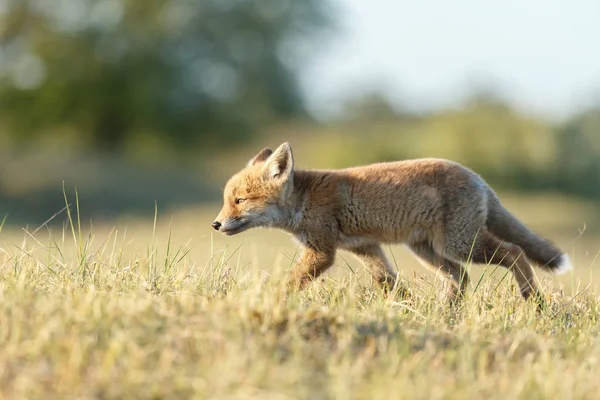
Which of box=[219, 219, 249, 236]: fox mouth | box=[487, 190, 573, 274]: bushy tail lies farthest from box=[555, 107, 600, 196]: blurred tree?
box=[219, 219, 249, 236]: fox mouth

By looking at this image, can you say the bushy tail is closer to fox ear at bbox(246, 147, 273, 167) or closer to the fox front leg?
the fox front leg

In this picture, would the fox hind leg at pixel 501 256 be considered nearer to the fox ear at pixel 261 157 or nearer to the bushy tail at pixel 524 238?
the bushy tail at pixel 524 238

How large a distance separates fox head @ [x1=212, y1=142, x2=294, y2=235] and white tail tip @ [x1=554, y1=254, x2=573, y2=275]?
2.35 meters

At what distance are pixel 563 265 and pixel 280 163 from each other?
8.33ft

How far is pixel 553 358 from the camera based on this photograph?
4152 millimetres

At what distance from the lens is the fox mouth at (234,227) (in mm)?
7043

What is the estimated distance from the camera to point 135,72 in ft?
117

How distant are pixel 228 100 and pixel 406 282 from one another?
101 ft

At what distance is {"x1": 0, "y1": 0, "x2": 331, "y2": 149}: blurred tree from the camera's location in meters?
35.3

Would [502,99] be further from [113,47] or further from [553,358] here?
[553,358]

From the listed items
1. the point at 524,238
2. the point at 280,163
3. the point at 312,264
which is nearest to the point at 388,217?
the point at 312,264

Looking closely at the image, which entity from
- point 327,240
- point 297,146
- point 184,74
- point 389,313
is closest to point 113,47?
point 184,74

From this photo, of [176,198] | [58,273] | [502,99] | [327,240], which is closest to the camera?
[58,273]

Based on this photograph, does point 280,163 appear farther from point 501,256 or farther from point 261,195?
point 501,256
